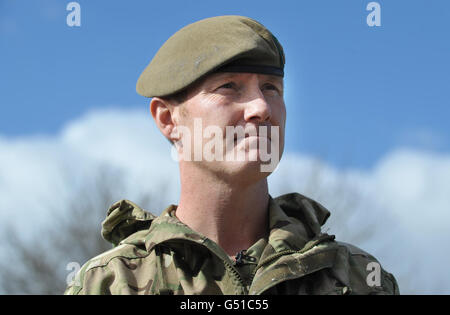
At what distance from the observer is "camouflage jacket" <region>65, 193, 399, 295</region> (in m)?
3.66

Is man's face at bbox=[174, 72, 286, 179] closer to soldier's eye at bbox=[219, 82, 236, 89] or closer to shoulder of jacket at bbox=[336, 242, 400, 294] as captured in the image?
soldier's eye at bbox=[219, 82, 236, 89]

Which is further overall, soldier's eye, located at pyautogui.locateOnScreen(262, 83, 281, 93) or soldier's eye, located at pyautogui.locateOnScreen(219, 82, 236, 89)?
soldier's eye, located at pyautogui.locateOnScreen(262, 83, 281, 93)

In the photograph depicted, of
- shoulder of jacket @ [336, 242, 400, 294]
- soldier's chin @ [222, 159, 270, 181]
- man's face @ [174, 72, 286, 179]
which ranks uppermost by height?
man's face @ [174, 72, 286, 179]

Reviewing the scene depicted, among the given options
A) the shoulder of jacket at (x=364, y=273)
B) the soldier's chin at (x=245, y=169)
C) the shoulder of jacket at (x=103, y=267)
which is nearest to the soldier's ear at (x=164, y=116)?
the soldier's chin at (x=245, y=169)

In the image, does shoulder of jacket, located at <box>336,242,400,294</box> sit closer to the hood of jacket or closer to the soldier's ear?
the hood of jacket

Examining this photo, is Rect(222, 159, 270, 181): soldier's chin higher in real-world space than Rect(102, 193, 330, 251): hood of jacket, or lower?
higher

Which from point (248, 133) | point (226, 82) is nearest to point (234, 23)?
point (226, 82)

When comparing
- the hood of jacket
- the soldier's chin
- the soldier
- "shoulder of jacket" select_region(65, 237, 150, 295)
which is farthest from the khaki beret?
"shoulder of jacket" select_region(65, 237, 150, 295)

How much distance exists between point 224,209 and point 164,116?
2.19 feet

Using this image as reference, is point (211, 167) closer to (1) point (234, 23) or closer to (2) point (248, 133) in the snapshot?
(2) point (248, 133)

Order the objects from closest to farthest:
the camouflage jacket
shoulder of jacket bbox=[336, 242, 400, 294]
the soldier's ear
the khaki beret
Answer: the camouflage jacket, the khaki beret, shoulder of jacket bbox=[336, 242, 400, 294], the soldier's ear

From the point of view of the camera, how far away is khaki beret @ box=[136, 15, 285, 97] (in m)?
3.80

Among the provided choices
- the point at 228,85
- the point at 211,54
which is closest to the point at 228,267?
the point at 228,85

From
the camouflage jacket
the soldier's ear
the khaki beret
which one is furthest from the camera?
the soldier's ear
